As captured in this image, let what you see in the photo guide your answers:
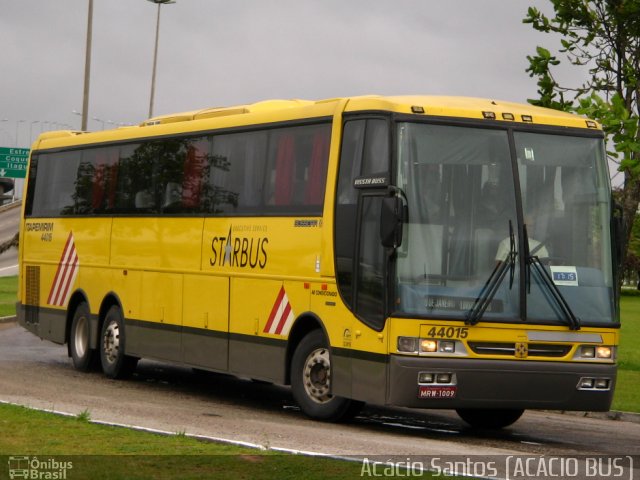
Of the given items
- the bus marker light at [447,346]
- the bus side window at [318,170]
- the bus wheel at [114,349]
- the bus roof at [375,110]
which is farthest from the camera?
the bus wheel at [114,349]

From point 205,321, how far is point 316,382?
312 centimetres

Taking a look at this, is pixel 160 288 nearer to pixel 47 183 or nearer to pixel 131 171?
pixel 131 171

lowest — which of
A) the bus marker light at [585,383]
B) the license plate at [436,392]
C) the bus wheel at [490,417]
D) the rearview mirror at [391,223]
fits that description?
the bus wheel at [490,417]

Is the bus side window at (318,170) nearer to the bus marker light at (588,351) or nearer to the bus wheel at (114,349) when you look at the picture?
the bus marker light at (588,351)

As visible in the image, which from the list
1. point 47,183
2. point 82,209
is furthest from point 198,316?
point 47,183

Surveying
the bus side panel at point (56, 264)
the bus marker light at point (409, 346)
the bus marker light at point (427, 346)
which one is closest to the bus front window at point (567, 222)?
the bus marker light at point (427, 346)

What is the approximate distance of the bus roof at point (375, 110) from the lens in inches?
613

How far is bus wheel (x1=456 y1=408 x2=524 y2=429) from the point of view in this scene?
17.0 m

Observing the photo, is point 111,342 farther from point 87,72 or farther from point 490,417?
point 87,72

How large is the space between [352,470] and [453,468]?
114cm

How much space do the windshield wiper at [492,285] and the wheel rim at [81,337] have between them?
951cm

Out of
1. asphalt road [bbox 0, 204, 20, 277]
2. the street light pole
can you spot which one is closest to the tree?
the street light pole

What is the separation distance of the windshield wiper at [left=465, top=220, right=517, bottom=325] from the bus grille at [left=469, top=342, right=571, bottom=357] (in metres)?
0.27

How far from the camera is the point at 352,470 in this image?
35.9 ft
